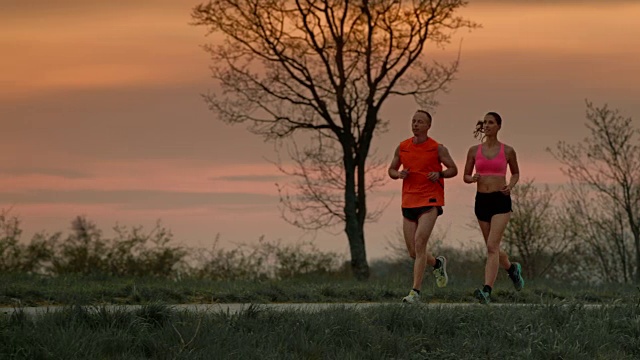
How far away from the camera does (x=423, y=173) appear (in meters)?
13.7

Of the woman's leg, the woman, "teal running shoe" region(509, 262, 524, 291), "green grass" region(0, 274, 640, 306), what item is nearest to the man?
the woman

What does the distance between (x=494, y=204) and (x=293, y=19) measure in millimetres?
12990

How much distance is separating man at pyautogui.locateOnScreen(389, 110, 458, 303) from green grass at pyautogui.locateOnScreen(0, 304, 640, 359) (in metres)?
2.02

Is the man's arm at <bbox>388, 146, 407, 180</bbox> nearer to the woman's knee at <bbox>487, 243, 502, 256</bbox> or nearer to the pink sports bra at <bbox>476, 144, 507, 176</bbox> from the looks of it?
the pink sports bra at <bbox>476, 144, 507, 176</bbox>

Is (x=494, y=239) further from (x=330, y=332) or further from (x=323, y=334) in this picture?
(x=323, y=334)

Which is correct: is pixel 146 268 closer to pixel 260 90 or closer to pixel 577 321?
pixel 260 90

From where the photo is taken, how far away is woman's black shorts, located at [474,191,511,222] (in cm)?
1410

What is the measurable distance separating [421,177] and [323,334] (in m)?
4.20

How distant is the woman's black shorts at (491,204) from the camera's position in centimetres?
1410

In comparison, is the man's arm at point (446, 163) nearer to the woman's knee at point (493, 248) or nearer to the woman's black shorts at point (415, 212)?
the woman's black shorts at point (415, 212)

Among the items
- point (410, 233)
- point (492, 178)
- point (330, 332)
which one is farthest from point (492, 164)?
point (330, 332)

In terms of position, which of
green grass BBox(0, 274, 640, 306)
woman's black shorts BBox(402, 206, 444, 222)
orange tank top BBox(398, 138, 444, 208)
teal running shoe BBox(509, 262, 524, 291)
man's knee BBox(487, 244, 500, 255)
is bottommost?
green grass BBox(0, 274, 640, 306)

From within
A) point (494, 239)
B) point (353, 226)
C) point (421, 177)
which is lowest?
point (494, 239)

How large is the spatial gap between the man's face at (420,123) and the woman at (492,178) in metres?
0.82
